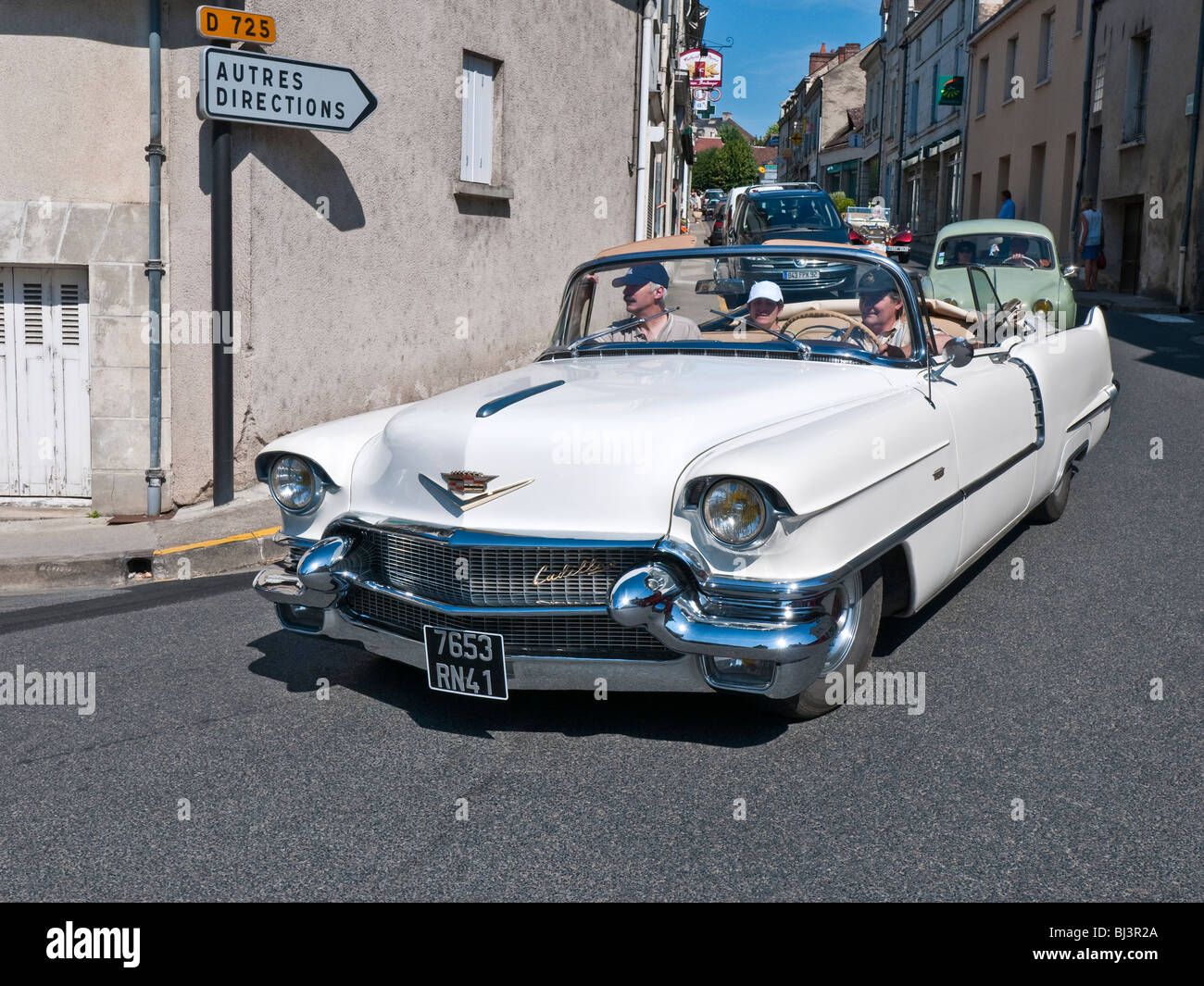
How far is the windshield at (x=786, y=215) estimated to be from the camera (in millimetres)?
18062

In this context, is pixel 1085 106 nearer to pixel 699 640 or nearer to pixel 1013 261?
pixel 1013 261

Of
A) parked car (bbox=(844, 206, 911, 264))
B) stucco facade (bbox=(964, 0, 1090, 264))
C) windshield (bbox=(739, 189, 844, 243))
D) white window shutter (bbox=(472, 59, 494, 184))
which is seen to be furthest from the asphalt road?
stucco facade (bbox=(964, 0, 1090, 264))

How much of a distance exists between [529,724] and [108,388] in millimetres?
4535

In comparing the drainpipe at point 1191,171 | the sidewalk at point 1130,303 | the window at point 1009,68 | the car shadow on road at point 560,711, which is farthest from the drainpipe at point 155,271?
the window at point 1009,68

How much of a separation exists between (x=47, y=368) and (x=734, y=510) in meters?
5.44

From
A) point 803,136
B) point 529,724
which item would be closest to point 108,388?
point 529,724

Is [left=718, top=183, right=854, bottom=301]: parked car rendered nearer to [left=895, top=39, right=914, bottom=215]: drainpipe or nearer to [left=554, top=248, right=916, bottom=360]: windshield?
[left=554, top=248, right=916, bottom=360]: windshield

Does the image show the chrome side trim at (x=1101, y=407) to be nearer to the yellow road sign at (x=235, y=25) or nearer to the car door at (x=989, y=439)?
the car door at (x=989, y=439)

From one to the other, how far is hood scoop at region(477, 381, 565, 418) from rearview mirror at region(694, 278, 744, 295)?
2.93 feet

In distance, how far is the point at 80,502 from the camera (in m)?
7.25

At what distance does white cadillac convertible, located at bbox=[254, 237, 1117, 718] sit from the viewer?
10.6ft

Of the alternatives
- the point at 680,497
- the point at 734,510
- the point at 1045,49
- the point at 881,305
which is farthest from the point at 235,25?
the point at 1045,49

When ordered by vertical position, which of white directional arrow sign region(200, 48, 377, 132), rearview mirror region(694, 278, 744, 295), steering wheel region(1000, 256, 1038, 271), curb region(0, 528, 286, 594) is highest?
white directional arrow sign region(200, 48, 377, 132)

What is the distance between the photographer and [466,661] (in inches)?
134
